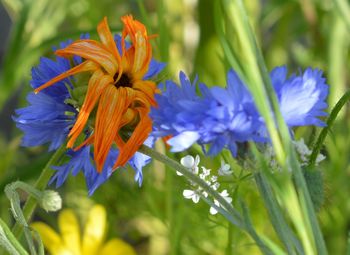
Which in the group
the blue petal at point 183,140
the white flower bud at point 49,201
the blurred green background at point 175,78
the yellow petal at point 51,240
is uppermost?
the blurred green background at point 175,78

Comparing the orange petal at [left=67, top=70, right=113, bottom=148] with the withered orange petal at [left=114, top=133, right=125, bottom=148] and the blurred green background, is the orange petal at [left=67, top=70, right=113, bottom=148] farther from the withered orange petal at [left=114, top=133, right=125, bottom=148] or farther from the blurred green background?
the blurred green background

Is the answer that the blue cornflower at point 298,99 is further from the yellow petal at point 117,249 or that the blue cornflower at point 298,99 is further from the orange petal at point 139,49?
the yellow petal at point 117,249

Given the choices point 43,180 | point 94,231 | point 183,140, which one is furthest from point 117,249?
point 183,140

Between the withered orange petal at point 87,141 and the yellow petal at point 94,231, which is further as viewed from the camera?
the yellow petal at point 94,231

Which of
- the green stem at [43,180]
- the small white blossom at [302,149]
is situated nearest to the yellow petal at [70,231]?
the green stem at [43,180]

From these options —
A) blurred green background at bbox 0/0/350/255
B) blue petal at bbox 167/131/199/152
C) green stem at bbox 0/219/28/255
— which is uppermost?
blurred green background at bbox 0/0/350/255

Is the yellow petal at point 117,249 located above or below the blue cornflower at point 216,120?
above

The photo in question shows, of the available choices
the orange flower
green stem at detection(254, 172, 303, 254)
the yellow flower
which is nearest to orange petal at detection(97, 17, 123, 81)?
the orange flower
